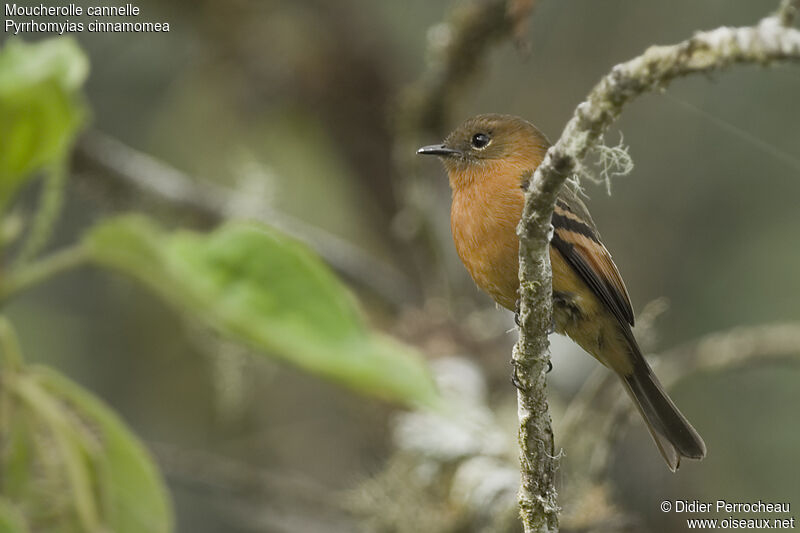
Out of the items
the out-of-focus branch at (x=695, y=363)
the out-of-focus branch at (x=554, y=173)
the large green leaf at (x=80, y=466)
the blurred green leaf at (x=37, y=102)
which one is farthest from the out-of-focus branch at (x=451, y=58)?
the large green leaf at (x=80, y=466)

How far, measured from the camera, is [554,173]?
1.34 metres

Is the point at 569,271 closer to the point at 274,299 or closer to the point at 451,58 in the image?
the point at 274,299

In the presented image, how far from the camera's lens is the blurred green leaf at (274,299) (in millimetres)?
2578

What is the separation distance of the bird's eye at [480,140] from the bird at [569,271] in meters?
0.10

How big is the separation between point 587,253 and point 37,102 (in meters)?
1.60

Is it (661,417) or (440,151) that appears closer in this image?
(661,417)

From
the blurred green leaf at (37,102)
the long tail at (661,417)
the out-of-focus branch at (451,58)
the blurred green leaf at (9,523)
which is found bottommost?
the blurred green leaf at (9,523)

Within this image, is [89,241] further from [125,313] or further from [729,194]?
[729,194]

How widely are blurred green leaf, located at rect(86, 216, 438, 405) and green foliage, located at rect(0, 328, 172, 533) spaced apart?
41 centimetres

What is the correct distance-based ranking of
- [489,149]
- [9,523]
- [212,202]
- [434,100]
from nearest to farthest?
[9,523] → [489,149] → [434,100] → [212,202]

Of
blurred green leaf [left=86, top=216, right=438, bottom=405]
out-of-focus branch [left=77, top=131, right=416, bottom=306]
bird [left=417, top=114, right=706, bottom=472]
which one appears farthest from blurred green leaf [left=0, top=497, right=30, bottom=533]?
out-of-focus branch [left=77, top=131, right=416, bottom=306]

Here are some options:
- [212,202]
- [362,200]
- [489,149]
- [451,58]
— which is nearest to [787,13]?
[489,149]

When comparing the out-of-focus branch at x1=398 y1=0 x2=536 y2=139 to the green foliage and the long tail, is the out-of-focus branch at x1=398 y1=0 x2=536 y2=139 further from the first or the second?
the green foliage

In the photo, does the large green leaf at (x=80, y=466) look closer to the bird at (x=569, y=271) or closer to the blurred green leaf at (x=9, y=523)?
the blurred green leaf at (x=9, y=523)
